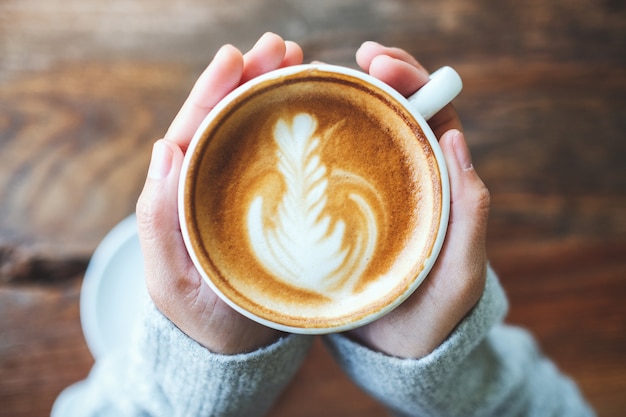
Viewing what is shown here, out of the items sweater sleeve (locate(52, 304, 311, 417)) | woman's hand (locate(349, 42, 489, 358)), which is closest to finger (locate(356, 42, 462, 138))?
woman's hand (locate(349, 42, 489, 358))

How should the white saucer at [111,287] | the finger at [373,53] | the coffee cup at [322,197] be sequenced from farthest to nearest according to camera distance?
1. the white saucer at [111,287]
2. the finger at [373,53]
3. the coffee cup at [322,197]

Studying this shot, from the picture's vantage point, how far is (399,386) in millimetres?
990

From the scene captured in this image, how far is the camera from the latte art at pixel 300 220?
851 millimetres

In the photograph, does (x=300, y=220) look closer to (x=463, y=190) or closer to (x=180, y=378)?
(x=463, y=190)

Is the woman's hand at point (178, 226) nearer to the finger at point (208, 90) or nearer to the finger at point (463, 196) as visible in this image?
the finger at point (208, 90)

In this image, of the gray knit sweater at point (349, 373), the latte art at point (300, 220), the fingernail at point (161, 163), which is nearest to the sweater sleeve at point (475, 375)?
the gray knit sweater at point (349, 373)

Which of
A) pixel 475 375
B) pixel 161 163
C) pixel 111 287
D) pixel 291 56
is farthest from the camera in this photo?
pixel 111 287

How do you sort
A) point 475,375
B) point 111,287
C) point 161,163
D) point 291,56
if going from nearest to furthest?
1. point 161,163
2. point 291,56
3. point 475,375
4. point 111,287

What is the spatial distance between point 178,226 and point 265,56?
11.7 inches

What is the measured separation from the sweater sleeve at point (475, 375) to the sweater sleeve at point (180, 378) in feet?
0.48

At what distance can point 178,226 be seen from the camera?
34.2 inches

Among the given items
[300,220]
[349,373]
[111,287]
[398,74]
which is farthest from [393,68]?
[111,287]

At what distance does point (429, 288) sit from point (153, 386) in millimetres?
523

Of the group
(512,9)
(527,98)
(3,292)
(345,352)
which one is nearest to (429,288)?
(345,352)
